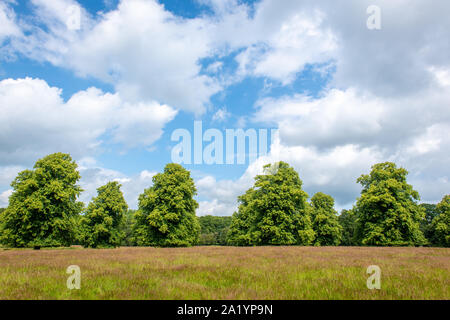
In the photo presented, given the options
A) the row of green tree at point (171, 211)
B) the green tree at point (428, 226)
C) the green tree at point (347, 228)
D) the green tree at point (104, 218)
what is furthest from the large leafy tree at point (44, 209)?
the green tree at point (428, 226)

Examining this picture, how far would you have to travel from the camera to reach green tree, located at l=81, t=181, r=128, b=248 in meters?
37.7

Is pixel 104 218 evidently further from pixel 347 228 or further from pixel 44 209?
pixel 347 228

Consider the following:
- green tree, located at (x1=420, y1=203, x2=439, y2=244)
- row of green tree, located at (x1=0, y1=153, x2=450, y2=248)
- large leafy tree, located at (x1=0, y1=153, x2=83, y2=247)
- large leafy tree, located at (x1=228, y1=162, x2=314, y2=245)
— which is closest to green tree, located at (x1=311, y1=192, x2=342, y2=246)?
row of green tree, located at (x1=0, y1=153, x2=450, y2=248)

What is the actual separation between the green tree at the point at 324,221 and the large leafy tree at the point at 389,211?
1111 centimetres

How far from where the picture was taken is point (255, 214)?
127 feet

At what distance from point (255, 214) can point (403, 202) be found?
69.8 ft

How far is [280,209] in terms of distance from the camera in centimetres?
3659

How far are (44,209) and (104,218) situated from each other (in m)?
9.20

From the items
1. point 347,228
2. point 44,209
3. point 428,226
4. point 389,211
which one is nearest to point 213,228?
point 347,228

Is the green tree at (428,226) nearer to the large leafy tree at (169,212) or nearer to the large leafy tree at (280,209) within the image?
the large leafy tree at (280,209)

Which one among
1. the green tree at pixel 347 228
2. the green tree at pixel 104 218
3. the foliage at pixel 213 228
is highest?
the green tree at pixel 104 218

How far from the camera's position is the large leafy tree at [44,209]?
29781mm
